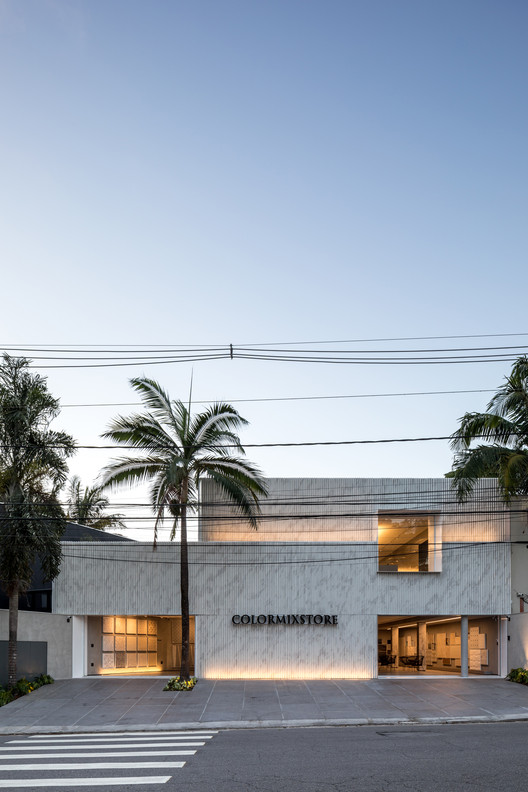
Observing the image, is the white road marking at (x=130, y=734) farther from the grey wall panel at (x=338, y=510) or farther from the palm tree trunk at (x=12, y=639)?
the grey wall panel at (x=338, y=510)

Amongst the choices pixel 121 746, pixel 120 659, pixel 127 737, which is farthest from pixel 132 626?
pixel 121 746

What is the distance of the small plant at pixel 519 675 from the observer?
2833cm

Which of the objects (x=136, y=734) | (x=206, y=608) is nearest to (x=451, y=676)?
(x=206, y=608)

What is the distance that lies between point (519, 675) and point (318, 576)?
7.91 meters

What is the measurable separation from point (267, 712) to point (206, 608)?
783cm

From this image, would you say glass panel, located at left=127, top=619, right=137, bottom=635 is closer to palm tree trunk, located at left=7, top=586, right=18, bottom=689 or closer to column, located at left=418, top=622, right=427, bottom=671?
palm tree trunk, located at left=7, top=586, right=18, bottom=689

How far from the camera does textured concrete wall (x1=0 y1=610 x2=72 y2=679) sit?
2888cm

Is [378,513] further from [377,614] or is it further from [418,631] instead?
[418,631]

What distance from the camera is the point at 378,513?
3098 cm

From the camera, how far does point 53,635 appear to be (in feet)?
97.8

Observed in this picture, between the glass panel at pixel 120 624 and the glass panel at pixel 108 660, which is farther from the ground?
the glass panel at pixel 120 624


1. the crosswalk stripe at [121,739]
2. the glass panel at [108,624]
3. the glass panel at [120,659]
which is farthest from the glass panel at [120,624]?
the crosswalk stripe at [121,739]

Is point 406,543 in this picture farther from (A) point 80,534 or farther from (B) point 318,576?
(A) point 80,534

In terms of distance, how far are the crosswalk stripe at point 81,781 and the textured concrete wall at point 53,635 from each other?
16819 millimetres
